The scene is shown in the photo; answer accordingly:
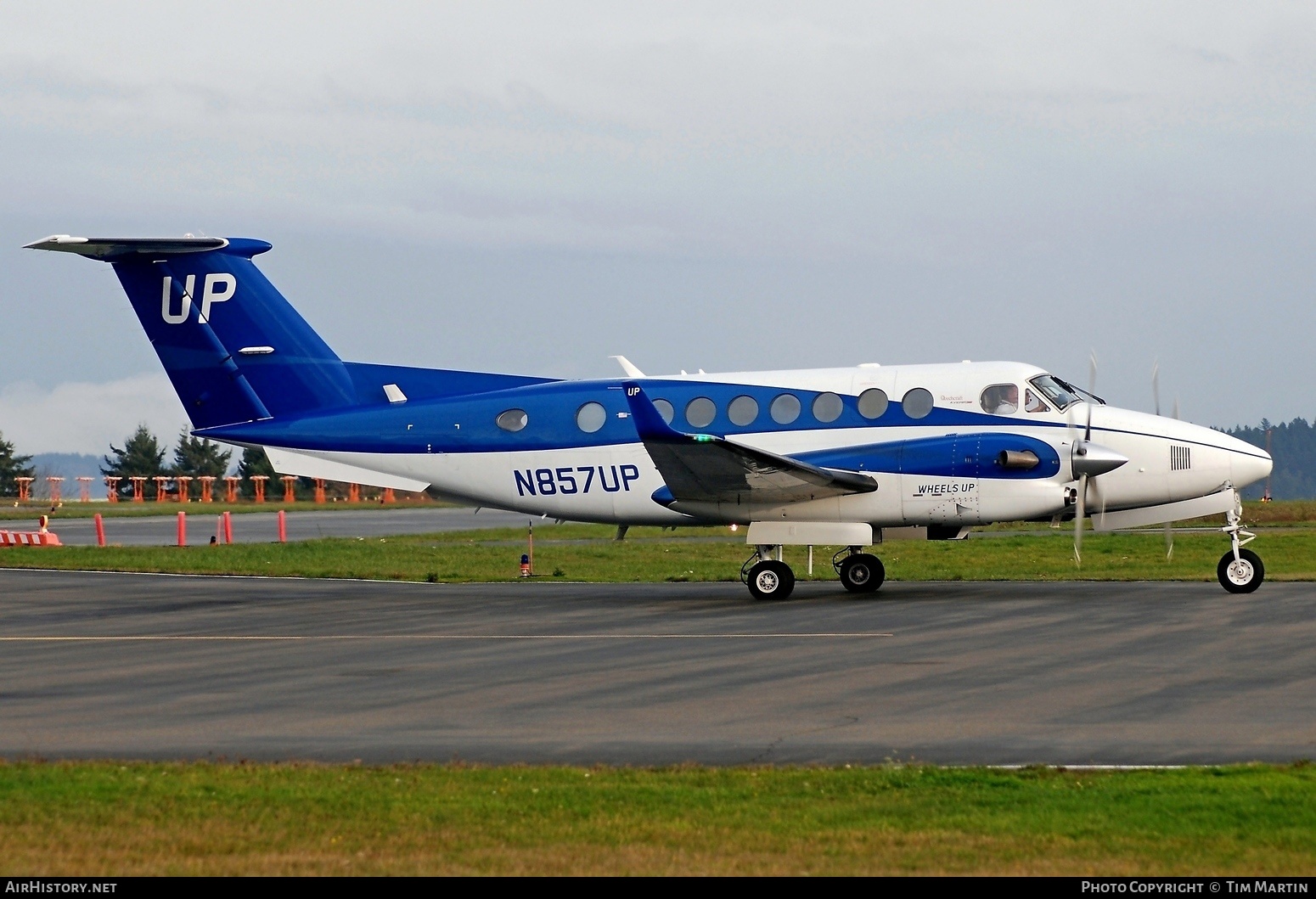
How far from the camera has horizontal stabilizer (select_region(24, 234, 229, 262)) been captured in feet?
80.5

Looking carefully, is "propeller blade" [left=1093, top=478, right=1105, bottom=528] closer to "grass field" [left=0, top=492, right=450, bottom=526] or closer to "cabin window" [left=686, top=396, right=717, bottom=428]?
"cabin window" [left=686, top=396, right=717, bottom=428]

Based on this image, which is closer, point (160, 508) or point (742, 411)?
point (742, 411)

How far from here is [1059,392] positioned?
23016mm

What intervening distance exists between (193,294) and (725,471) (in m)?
9.75

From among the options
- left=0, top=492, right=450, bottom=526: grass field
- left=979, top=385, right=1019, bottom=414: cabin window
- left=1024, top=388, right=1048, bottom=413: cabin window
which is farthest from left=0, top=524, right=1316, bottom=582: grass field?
left=0, top=492, right=450, bottom=526: grass field

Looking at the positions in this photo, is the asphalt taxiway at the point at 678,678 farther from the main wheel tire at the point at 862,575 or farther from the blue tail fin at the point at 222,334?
the blue tail fin at the point at 222,334

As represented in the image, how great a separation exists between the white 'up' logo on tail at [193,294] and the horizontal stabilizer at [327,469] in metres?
2.61

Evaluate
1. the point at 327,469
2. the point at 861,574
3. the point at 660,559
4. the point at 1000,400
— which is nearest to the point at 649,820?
the point at 1000,400

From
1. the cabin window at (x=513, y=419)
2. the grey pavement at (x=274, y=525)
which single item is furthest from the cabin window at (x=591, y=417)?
the grey pavement at (x=274, y=525)

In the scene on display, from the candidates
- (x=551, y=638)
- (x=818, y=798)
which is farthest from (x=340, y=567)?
(x=818, y=798)

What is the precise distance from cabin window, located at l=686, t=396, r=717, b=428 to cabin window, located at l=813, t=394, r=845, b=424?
167 cm

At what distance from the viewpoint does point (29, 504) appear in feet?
256

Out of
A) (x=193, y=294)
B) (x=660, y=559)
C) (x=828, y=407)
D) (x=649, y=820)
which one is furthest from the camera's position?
(x=660, y=559)

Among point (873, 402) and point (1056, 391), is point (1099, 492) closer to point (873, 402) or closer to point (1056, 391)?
point (1056, 391)
